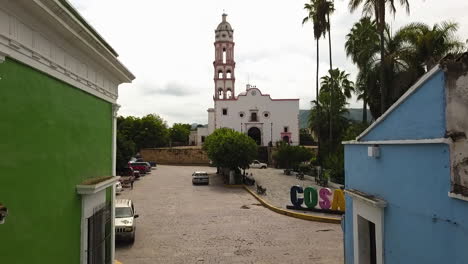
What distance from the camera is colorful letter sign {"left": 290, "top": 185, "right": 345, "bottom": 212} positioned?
1647 cm

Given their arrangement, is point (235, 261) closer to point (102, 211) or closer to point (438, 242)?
point (102, 211)

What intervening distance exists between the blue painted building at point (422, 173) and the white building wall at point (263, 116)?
176 feet

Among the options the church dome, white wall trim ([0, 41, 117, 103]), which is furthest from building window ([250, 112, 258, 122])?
white wall trim ([0, 41, 117, 103])

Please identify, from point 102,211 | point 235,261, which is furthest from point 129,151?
point 102,211

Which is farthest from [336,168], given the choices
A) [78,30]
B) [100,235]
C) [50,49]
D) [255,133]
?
[255,133]

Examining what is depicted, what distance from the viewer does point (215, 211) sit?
18.4m

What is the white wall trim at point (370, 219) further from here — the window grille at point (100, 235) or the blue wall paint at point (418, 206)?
the window grille at point (100, 235)

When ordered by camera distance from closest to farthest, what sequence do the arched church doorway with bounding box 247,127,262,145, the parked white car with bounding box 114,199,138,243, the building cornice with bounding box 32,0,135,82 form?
the building cornice with bounding box 32,0,135,82 → the parked white car with bounding box 114,199,138,243 → the arched church doorway with bounding box 247,127,262,145

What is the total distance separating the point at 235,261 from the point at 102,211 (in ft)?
17.2

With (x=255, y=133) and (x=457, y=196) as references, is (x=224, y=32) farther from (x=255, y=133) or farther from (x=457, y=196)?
(x=457, y=196)

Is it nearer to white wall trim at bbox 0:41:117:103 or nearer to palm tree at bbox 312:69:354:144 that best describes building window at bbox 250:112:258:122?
palm tree at bbox 312:69:354:144

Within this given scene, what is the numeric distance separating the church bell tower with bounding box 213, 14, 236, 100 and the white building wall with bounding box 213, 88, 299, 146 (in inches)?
103

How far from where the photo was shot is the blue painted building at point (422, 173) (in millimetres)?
3768

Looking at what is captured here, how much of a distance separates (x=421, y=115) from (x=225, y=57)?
184ft
